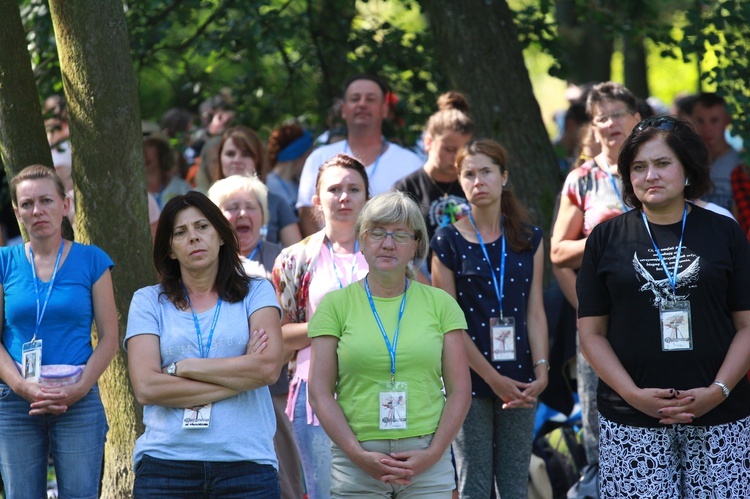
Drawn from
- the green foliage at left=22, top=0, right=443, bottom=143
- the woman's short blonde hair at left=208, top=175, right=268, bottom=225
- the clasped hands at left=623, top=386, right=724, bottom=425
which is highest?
the green foliage at left=22, top=0, right=443, bottom=143

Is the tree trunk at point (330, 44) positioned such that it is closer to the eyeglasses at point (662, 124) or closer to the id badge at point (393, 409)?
the eyeglasses at point (662, 124)

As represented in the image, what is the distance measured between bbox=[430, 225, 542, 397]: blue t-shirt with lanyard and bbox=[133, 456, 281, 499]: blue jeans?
1.43 m

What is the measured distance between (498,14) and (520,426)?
382 centimetres

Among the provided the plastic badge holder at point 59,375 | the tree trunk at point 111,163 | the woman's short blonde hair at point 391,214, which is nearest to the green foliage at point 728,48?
the woman's short blonde hair at point 391,214

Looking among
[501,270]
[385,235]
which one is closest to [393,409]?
[385,235]

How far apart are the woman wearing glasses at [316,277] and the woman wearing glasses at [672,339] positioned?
1.28 m

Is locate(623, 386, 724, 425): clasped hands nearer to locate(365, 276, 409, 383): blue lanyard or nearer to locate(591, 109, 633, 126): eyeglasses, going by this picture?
locate(365, 276, 409, 383): blue lanyard

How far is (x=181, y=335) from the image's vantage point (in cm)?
399

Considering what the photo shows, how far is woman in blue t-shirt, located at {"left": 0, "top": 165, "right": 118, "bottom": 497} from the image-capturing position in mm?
4496

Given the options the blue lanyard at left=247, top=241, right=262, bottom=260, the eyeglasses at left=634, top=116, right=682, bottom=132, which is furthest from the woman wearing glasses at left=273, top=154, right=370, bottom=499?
the eyeglasses at left=634, top=116, right=682, bottom=132

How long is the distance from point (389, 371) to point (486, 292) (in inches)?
43.5

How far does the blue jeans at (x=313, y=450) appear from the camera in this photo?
4.74 meters

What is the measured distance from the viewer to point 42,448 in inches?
180

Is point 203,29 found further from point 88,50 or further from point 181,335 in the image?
point 181,335
